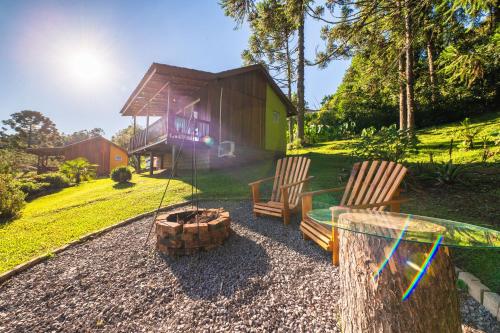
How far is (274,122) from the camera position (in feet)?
45.1

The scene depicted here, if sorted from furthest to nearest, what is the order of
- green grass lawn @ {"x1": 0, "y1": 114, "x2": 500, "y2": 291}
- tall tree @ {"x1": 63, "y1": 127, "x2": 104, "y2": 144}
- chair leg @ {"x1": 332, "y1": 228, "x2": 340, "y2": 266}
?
tall tree @ {"x1": 63, "y1": 127, "x2": 104, "y2": 144} → green grass lawn @ {"x1": 0, "y1": 114, "x2": 500, "y2": 291} → chair leg @ {"x1": 332, "y1": 228, "x2": 340, "y2": 266}

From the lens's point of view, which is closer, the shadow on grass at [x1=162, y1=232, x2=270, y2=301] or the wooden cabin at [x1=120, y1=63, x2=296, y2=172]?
the shadow on grass at [x1=162, y1=232, x2=270, y2=301]

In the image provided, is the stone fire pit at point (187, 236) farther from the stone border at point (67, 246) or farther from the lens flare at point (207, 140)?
the lens flare at point (207, 140)

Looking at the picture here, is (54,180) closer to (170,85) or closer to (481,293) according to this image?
(170,85)

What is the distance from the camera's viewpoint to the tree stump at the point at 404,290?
4.53 feet

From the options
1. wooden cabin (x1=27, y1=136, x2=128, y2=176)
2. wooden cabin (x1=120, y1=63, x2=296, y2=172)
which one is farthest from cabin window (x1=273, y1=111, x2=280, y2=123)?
wooden cabin (x1=27, y1=136, x2=128, y2=176)

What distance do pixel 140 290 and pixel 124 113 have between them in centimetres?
1497

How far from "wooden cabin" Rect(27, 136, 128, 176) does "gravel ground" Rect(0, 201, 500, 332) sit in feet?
73.6

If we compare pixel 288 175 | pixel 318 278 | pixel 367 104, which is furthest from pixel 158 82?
pixel 367 104

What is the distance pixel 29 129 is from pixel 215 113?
171 feet

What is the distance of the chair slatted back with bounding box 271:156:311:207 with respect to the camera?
4566 mm

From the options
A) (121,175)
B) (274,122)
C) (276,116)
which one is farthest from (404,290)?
(276,116)

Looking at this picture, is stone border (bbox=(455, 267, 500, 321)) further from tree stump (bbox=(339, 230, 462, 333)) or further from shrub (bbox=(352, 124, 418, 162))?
shrub (bbox=(352, 124, 418, 162))

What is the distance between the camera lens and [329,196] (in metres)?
5.73
